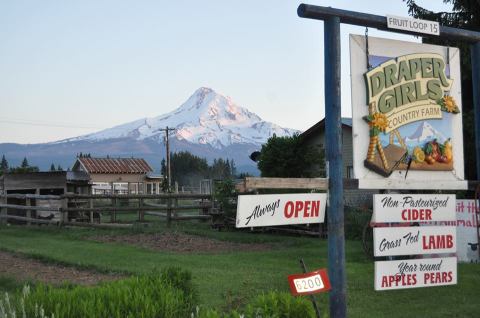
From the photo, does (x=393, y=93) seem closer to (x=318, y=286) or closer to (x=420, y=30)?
(x=420, y=30)

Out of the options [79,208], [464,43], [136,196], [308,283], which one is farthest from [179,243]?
[308,283]

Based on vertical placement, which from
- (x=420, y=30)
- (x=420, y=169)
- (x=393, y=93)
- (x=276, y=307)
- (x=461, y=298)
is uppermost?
(x=420, y=30)

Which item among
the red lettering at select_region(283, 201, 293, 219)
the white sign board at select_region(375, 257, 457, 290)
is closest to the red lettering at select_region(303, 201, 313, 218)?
the red lettering at select_region(283, 201, 293, 219)

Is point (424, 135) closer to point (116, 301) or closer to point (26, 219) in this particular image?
point (116, 301)

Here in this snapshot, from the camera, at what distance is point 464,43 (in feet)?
60.1

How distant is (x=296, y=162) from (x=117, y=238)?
10.1 meters

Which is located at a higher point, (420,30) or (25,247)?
(420,30)

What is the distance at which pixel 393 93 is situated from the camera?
5996 mm

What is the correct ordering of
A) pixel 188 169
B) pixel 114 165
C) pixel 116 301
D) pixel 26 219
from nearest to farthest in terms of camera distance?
pixel 116 301, pixel 26 219, pixel 114 165, pixel 188 169

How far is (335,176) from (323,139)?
2386 centimetres

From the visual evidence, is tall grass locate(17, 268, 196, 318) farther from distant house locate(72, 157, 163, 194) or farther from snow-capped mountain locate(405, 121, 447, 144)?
distant house locate(72, 157, 163, 194)

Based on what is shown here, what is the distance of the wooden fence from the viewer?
70.8 feet

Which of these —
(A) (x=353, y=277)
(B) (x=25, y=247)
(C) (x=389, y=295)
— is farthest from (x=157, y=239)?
(C) (x=389, y=295)

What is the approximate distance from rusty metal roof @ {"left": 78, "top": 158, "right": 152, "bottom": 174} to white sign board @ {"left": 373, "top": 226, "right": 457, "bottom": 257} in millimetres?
61790
